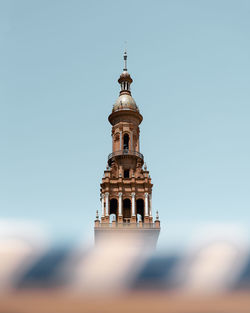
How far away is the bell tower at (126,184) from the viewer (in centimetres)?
4697

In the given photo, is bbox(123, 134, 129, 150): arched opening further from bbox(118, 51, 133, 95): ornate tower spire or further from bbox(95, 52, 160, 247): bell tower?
bbox(118, 51, 133, 95): ornate tower spire

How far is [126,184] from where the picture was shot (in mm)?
51375

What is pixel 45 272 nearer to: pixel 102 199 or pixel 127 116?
pixel 102 199

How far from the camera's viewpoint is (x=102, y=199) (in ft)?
166

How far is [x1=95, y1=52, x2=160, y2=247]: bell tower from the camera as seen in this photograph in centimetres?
4697

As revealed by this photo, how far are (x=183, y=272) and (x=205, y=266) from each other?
738 millimetres

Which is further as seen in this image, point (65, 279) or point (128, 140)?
point (128, 140)

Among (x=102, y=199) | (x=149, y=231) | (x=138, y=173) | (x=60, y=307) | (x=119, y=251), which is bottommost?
(x=60, y=307)

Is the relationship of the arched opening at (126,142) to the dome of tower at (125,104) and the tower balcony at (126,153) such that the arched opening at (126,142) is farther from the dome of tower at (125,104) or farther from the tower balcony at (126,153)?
the dome of tower at (125,104)

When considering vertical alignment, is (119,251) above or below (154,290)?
above

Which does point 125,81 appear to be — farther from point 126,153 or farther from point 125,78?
point 126,153

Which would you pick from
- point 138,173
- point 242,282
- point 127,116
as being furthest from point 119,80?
point 242,282

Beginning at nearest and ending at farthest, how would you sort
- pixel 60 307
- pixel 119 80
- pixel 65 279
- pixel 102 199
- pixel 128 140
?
1. pixel 60 307
2. pixel 65 279
3. pixel 102 199
4. pixel 128 140
5. pixel 119 80

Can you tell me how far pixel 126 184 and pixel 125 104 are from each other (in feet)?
39.2
